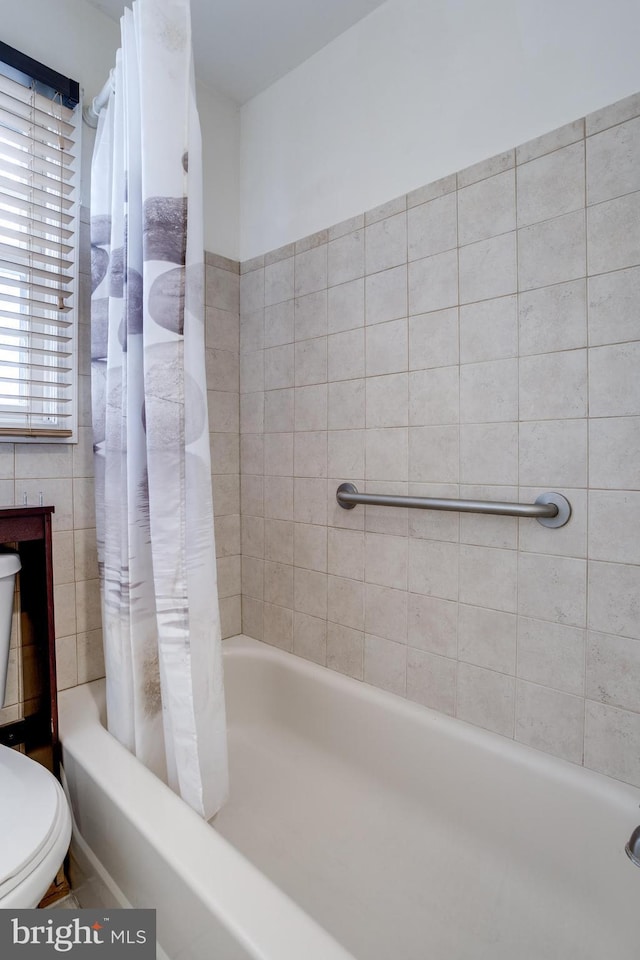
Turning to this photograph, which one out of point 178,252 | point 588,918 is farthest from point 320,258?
point 588,918

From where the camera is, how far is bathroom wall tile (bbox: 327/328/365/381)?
1514mm

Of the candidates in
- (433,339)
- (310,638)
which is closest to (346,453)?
(433,339)

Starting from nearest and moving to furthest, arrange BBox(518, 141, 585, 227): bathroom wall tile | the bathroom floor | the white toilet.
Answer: the white toilet
the bathroom floor
BBox(518, 141, 585, 227): bathroom wall tile

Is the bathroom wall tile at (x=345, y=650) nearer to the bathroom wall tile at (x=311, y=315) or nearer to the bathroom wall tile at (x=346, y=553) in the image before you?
the bathroom wall tile at (x=346, y=553)

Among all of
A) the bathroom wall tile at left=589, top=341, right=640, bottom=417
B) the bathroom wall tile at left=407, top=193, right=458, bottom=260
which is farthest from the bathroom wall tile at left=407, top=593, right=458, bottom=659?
the bathroom wall tile at left=407, top=193, right=458, bottom=260

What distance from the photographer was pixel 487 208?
1232mm

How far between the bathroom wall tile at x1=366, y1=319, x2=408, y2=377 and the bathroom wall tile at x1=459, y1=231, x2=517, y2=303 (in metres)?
0.20

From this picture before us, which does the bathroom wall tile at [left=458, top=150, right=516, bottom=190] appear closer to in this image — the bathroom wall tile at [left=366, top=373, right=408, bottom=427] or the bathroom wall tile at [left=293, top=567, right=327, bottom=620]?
the bathroom wall tile at [left=366, top=373, right=408, bottom=427]

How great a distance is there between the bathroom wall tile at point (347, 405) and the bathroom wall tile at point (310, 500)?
0.20 meters

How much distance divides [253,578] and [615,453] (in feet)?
4.24

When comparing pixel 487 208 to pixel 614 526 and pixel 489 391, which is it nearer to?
pixel 489 391

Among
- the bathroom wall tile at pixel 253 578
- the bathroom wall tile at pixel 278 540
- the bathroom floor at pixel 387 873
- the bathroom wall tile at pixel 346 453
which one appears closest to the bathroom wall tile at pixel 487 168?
the bathroom wall tile at pixel 346 453

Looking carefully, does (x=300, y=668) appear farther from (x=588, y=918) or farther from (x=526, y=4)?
(x=526, y=4)

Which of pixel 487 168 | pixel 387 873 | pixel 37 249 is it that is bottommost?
pixel 387 873
